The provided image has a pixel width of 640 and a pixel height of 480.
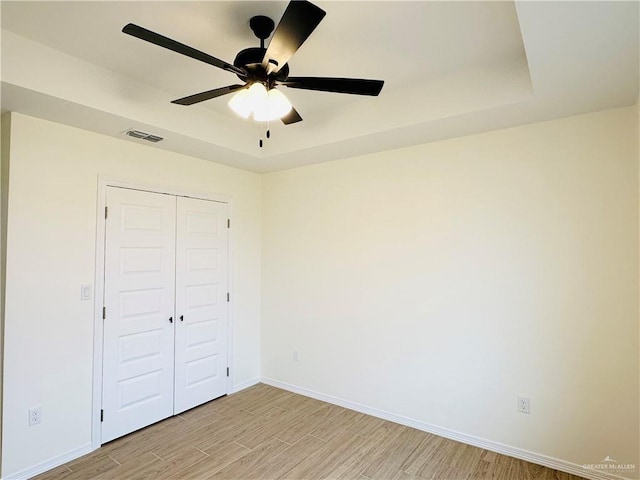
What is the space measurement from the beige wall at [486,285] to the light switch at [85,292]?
1.91 m

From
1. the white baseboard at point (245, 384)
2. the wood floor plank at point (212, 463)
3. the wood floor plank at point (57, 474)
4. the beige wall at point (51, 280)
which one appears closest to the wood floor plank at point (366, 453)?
the wood floor plank at point (212, 463)

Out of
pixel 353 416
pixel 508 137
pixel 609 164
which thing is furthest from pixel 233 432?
pixel 609 164

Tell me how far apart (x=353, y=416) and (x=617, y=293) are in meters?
2.29

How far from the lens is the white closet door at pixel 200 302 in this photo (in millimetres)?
3420

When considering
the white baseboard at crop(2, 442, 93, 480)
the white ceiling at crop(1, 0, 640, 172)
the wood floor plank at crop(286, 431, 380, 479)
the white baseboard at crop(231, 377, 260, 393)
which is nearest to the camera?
the white ceiling at crop(1, 0, 640, 172)

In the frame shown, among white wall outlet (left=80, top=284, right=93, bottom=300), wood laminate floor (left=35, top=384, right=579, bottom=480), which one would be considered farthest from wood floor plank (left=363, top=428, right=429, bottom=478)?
white wall outlet (left=80, top=284, right=93, bottom=300)

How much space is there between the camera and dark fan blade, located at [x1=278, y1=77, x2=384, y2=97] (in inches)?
72.8

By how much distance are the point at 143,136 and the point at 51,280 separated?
127cm

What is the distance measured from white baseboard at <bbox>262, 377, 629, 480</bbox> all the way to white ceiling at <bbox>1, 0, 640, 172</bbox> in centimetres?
239

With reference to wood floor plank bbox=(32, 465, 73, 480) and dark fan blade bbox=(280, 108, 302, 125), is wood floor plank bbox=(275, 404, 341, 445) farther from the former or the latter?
dark fan blade bbox=(280, 108, 302, 125)

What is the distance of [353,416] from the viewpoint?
3.35 m

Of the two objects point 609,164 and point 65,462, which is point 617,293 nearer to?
point 609,164

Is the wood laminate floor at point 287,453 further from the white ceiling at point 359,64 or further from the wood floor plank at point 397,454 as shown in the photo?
the white ceiling at point 359,64

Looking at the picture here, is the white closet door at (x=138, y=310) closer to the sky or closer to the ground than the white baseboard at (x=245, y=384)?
closer to the sky
